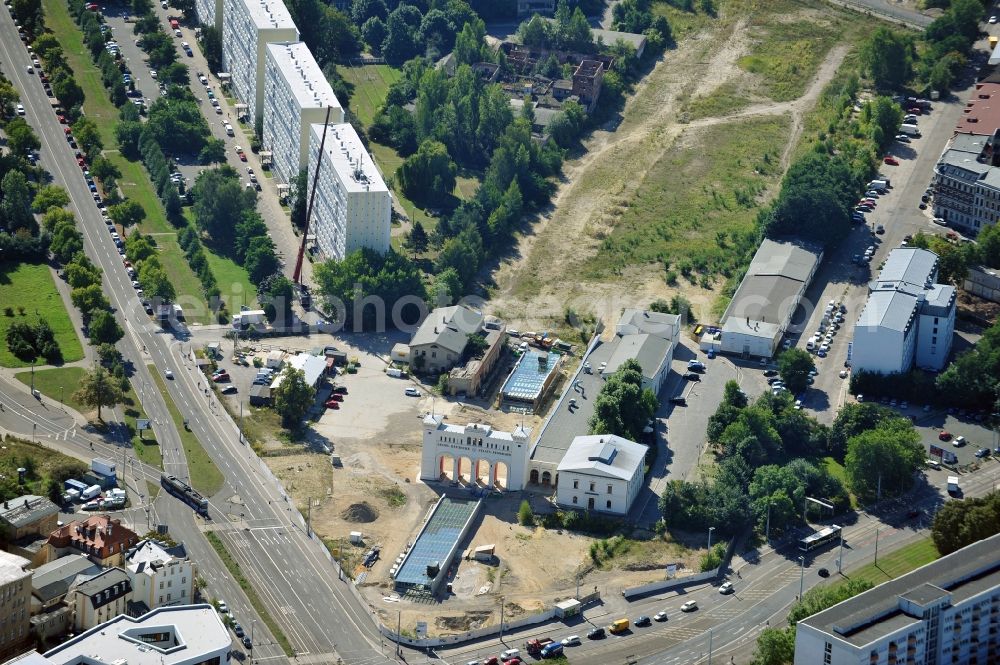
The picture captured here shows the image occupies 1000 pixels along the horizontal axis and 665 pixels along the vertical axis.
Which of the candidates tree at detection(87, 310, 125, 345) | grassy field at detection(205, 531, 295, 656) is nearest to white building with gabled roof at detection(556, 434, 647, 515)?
grassy field at detection(205, 531, 295, 656)

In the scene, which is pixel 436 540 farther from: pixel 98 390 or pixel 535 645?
pixel 98 390

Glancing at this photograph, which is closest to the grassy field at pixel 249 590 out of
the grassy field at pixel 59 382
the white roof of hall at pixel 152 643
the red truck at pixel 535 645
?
the white roof of hall at pixel 152 643

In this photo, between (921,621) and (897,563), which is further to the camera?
(897,563)

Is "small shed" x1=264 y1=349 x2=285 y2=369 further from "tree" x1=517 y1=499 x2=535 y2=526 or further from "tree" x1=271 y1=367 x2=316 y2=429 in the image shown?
"tree" x1=517 y1=499 x2=535 y2=526

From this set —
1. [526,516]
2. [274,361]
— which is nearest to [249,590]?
[526,516]

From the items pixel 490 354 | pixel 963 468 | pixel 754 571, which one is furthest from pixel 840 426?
pixel 490 354

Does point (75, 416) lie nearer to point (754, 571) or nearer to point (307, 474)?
point (307, 474)
